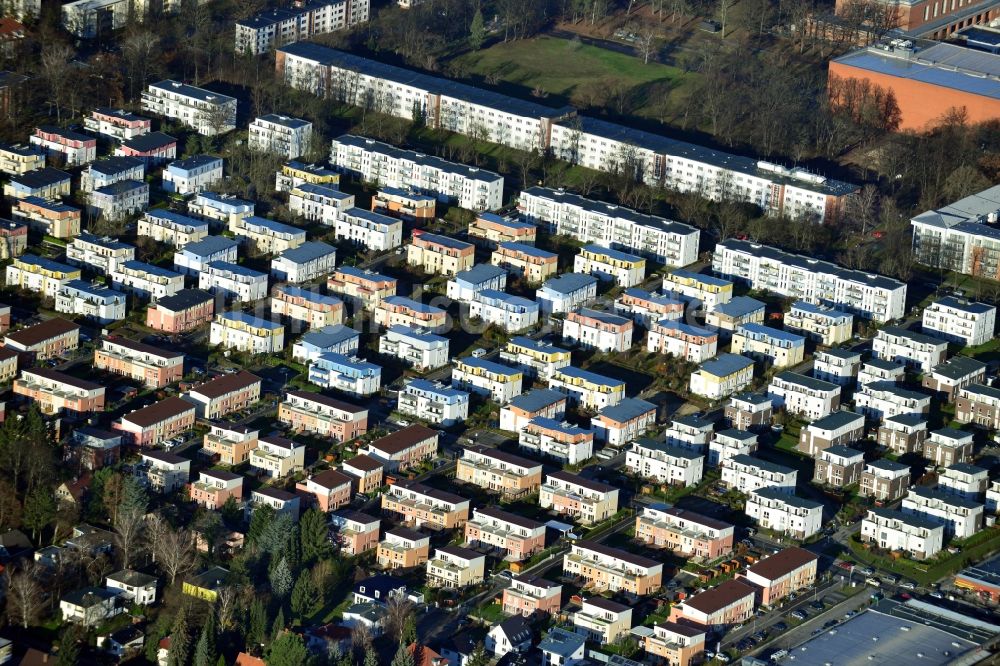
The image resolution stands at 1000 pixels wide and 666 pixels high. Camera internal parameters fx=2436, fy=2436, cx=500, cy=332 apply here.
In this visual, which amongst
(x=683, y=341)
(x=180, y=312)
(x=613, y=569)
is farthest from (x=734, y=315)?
(x=180, y=312)

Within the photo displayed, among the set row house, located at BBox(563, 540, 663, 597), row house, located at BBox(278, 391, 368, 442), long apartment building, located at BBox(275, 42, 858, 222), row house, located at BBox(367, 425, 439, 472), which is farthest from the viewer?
long apartment building, located at BBox(275, 42, 858, 222)

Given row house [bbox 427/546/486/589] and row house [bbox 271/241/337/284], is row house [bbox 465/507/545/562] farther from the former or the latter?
row house [bbox 271/241/337/284]

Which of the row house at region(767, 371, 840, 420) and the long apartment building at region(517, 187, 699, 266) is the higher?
the long apartment building at region(517, 187, 699, 266)

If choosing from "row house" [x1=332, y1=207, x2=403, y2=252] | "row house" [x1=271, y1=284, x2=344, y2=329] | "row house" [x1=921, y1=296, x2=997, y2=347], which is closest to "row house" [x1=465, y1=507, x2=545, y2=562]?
"row house" [x1=271, y1=284, x2=344, y2=329]

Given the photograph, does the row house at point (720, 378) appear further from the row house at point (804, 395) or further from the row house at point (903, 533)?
the row house at point (903, 533)

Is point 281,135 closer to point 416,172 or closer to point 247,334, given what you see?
point 416,172

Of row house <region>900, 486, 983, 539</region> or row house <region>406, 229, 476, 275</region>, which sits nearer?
row house <region>900, 486, 983, 539</region>
